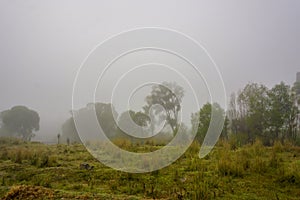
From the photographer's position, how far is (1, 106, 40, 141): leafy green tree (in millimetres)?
47281

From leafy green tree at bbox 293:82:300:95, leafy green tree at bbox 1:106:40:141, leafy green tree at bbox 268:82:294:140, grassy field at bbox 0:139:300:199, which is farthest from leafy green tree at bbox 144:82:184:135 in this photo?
leafy green tree at bbox 1:106:40:141

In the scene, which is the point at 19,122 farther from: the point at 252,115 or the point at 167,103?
the point at 252,115

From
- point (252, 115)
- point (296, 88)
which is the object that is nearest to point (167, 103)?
point (252, 115)

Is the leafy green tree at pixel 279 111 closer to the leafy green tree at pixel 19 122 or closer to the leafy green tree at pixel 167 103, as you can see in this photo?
the leafy green tree at pixel 167 103

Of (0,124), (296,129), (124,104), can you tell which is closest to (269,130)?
(296,129)

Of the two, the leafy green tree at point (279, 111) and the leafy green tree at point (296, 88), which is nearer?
the leafy green tree at point (279, 111)

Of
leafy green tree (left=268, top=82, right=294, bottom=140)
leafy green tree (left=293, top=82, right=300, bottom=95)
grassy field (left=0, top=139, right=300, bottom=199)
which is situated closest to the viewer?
grassy field (left=0, top=139, right=300, bottom=199)

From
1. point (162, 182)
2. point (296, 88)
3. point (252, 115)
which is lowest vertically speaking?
point (162, 182)

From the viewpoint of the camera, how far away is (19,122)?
47906mm

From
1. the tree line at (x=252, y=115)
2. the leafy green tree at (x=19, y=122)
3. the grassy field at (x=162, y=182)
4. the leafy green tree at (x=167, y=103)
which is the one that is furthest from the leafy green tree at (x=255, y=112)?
the leafy green tree at (x=19, y=122)

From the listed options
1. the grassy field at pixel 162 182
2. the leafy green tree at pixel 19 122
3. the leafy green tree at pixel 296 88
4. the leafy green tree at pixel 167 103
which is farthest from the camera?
the leafy green tree at pixel 19 122

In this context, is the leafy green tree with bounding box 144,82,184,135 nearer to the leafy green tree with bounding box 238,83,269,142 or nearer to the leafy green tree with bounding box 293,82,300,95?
the leafy green tree with bounding box 238,83,269,142

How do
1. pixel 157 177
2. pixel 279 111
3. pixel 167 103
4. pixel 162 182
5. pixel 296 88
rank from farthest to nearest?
pixel 296 88 → pixel 279 111 → pixel 167 103 → pixel 157 177 → pixel 162 182

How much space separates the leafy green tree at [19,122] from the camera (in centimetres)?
4728
